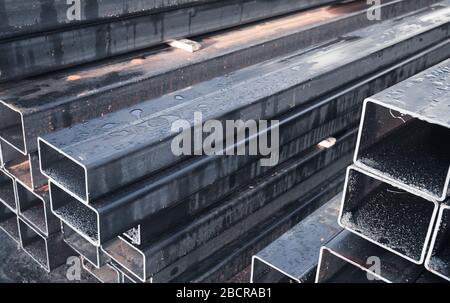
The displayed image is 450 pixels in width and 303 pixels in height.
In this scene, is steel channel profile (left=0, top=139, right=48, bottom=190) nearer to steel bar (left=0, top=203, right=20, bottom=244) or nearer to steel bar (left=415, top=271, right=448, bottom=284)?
steel bar (left=0, top=203, right=20, bottom=244)

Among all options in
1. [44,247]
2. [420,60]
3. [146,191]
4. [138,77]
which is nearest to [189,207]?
[146,191]

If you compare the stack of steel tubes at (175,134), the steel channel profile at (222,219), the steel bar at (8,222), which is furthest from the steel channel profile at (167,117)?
the steel bar at (8,222)

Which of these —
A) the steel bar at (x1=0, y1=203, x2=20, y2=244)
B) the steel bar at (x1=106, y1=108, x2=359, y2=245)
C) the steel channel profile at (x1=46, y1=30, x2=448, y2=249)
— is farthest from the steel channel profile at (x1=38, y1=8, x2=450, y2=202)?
the steel bar at (x1=0, y1=203, x2=20, y2=244)

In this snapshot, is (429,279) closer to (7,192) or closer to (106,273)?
(106,273)

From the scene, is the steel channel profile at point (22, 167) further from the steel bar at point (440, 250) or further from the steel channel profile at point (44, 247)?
the steel bar at point (440, 250)

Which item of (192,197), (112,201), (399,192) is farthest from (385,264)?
(112,201)
